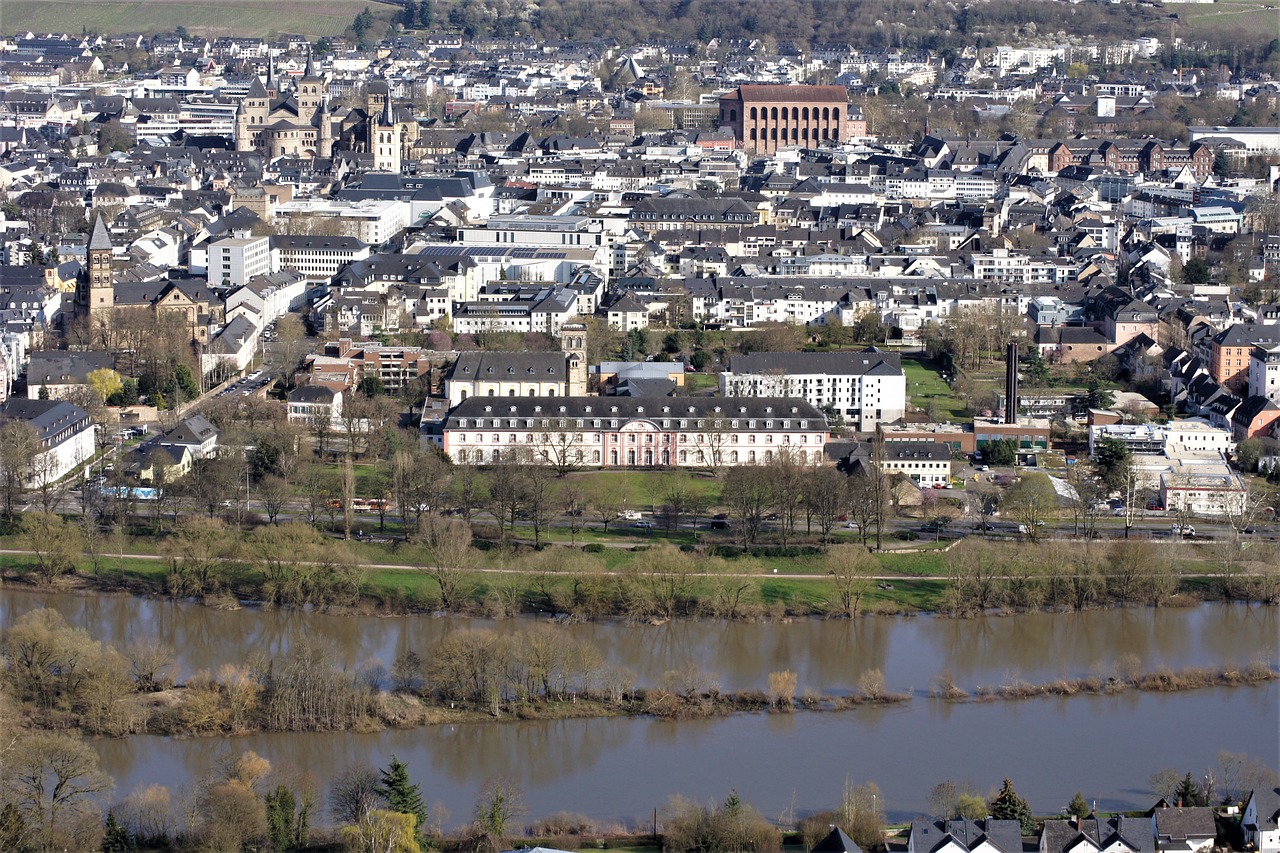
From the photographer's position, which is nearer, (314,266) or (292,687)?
(292,687)

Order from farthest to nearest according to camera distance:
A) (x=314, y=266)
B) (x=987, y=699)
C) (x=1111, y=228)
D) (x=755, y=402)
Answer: (x=1111, y=228)
(x=314, y=266)
(x=755, y=402)
(x=987, y=699)

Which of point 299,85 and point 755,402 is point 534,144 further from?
point 755,402

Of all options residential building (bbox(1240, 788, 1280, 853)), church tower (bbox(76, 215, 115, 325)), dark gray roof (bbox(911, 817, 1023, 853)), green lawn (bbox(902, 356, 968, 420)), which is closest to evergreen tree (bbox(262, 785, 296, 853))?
dark gray roof (bbox(911, 817, 1023, 853))

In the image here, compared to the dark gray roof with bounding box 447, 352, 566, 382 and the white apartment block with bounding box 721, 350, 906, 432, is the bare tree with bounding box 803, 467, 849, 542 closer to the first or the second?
the white apartment block with bounding box 721, 350, 906, 432

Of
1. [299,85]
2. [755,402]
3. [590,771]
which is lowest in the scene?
[590,771]

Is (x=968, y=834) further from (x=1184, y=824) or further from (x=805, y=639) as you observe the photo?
(x=805, y=639)

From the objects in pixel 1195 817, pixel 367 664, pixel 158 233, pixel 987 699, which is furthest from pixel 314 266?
pixel 1195 817

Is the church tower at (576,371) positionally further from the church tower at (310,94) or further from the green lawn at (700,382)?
the church tower at (310,94)
